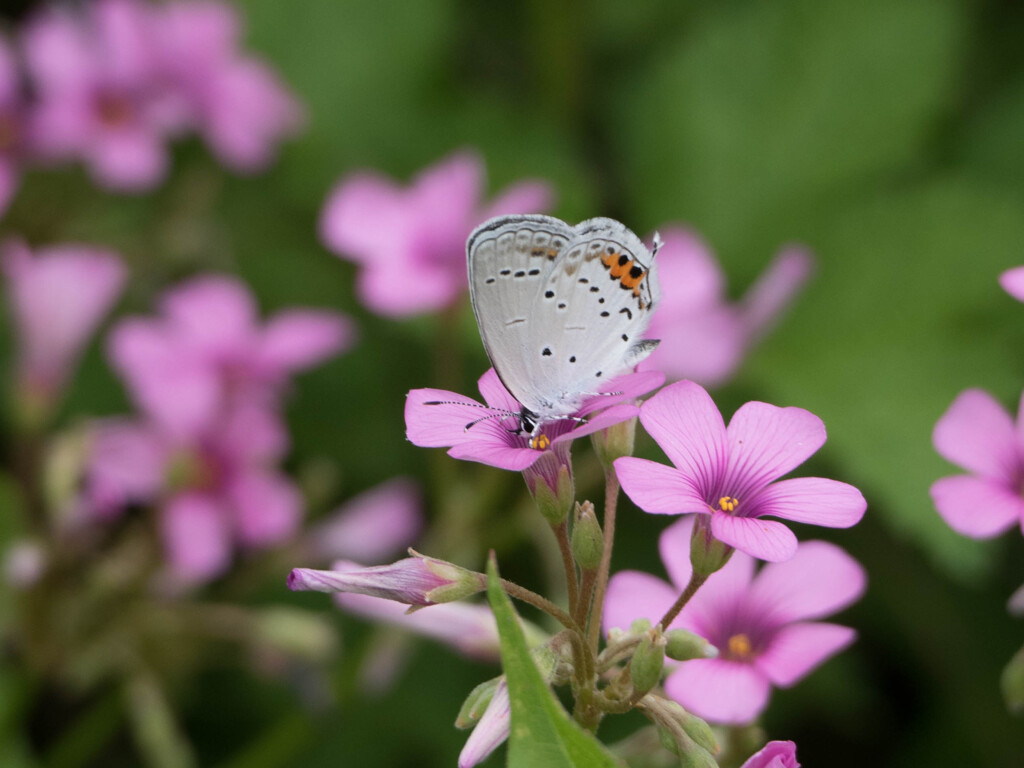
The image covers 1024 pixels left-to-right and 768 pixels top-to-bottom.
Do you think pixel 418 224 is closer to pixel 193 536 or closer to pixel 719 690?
pixel 193 536

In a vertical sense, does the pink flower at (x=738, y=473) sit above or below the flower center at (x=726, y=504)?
above

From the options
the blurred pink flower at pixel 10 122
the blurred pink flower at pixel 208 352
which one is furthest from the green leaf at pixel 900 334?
the blurred pink flower at pixel 10 122

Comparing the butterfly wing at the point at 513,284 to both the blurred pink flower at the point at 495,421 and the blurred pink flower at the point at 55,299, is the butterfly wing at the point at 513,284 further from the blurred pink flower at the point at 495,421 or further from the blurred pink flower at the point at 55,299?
the blurred pink flower at the point at 55,299

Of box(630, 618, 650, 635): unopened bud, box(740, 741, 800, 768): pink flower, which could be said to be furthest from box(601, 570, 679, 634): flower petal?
box(740, 741, 800, 768): pink flower

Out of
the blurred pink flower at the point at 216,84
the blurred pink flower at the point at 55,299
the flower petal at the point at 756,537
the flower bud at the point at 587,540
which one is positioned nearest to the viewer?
the flower petal at the point at 756,537

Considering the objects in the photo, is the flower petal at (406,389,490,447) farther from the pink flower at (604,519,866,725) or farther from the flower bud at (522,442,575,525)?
the pink flower at (604,519,866,725)

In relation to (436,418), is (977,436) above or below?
below

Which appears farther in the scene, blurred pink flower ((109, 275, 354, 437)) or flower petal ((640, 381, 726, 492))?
blurred pink flower ((109, 275, 354, 437))

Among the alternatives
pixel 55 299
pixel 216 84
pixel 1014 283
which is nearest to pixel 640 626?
pixel 1014 283
